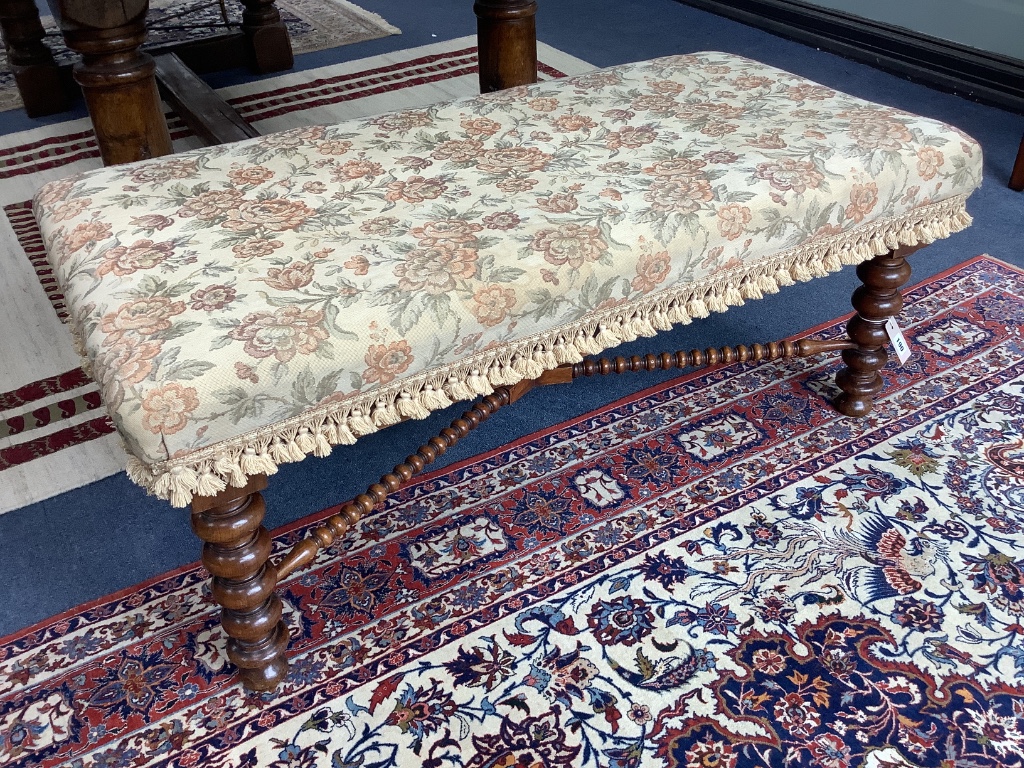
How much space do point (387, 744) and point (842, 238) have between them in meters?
0.91

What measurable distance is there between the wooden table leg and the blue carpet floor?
76 cm

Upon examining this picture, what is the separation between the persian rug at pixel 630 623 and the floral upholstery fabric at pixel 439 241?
350mm

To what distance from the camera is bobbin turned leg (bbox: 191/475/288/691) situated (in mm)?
1009

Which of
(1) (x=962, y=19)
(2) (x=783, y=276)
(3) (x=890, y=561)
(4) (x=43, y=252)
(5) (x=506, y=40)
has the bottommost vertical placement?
(3) (x=890, y=561)

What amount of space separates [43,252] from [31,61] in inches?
Result: 43.1

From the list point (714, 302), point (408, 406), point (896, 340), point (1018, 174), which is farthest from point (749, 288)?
point (1018, 174)

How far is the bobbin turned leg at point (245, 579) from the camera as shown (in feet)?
3.31

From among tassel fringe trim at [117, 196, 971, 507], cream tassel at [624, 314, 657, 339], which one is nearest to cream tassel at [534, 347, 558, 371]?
tassel fringe trim at [117, 196, 971, 507]

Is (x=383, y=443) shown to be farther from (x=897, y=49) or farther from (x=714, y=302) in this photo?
(x=897, y=49)

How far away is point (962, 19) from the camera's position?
2.89m

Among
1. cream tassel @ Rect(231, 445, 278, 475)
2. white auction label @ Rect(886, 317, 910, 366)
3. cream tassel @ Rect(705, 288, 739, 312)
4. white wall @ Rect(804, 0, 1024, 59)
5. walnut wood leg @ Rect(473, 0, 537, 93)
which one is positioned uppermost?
walnut wood leg @ Rect(473, 0, 537, 93)

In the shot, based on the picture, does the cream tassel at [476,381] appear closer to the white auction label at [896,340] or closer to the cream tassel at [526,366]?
the cream tassel at [526,366]

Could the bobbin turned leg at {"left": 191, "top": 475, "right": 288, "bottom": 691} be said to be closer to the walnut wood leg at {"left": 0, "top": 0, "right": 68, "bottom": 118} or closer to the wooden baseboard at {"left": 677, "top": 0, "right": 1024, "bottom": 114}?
the walnut wood leg at {"left": 0, "top": 0, "right": 68, "bottom": 118}

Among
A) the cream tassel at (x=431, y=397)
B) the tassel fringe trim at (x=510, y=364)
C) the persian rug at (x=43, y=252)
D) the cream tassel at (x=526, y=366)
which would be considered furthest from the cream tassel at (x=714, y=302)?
the persian rug at (x=43, y=252)
